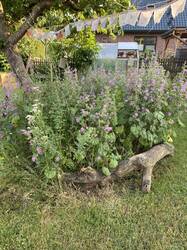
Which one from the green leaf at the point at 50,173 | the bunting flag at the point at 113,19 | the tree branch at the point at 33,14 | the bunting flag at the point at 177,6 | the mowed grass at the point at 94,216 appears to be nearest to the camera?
A: the mowed grass at the point at 94,216

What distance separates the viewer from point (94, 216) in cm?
225

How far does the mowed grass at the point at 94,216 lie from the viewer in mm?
1980

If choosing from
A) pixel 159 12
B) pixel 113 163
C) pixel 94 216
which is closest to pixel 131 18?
pixel 159 12

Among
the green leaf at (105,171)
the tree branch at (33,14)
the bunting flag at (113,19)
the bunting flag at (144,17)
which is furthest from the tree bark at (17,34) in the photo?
the green leaf at (105,171)

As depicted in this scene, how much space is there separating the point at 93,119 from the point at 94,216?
875mm

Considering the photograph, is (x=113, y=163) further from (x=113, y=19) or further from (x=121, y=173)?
(x=113, y=19)

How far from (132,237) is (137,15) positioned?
8.72ft

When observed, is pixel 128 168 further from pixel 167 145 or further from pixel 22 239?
pixel 22 239

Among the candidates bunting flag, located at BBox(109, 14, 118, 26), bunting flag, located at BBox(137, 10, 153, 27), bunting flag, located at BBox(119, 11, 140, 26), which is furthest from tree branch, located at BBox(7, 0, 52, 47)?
bunting flag, located at BBox(137, 10, 153, 27)

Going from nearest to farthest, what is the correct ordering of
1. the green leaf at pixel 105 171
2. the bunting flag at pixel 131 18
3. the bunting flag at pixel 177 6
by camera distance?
the green leaf at pixel 105 171
the bunting flag at pixel 177 6
the bunting flag at pixel 131 18

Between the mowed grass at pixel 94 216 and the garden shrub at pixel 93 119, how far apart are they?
10.0 inches

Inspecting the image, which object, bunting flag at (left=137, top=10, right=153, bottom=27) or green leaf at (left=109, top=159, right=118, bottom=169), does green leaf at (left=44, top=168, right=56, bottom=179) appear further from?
bunting flag at (left=137, top=10, right=153, bottom=27)

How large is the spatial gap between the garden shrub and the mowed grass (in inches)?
10.0

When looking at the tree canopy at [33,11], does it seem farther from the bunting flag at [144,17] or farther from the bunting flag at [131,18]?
the bunting flag at [144,17]
